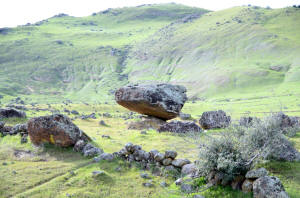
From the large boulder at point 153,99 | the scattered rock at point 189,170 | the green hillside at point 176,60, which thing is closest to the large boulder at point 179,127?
the large boulder at point 153,99

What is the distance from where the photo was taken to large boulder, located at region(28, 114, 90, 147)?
67.4 feet

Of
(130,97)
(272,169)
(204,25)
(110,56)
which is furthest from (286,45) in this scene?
(272,169)

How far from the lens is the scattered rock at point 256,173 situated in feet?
40.0

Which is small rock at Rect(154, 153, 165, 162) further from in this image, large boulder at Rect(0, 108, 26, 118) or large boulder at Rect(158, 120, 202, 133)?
large boulder at Rect(0, 108, 26, 118)

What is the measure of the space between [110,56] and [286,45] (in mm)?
99743

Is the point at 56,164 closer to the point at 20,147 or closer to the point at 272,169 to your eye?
the point at 20,147

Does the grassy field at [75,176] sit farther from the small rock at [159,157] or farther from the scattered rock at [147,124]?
the scattered rock at [147,124]

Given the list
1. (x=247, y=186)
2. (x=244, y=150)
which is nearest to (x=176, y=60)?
(x=244, y=150)

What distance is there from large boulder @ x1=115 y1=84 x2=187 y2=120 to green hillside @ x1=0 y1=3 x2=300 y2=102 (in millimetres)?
71396

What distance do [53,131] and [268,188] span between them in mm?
15031

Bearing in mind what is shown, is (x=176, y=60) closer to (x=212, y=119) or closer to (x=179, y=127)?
(x=212, y=119)

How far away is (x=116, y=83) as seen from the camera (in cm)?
14425

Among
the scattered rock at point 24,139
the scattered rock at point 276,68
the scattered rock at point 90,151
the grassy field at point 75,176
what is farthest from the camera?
the scattered rock at point 276,68

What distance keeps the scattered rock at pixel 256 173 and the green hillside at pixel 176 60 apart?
9080cm
